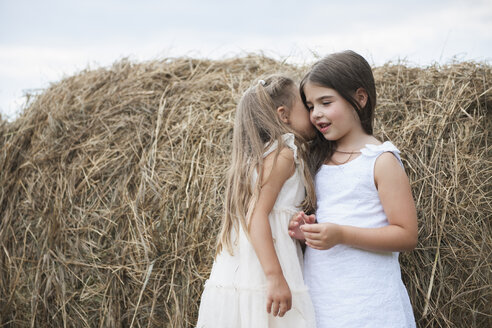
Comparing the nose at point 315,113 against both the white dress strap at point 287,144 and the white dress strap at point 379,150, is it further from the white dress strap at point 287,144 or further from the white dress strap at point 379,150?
the white dress strap at point 379,150

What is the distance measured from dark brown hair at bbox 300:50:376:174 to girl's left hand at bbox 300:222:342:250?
1.30 feet

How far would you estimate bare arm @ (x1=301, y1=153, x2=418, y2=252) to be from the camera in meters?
1.74

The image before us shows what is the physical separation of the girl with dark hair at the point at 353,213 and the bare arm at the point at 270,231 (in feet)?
0.44

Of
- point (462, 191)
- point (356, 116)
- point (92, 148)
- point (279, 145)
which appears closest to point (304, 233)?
point (279, 145)

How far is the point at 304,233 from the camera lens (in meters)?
1.73

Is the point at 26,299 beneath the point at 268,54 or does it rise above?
beneath

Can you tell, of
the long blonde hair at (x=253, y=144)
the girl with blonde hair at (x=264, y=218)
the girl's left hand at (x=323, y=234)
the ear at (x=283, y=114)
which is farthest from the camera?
the ear at (x=283, y=114)

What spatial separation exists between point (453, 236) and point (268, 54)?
184 centimetres

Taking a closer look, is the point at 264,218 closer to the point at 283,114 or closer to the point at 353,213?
the point at 353,213

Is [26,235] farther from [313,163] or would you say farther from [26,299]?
[313,163]

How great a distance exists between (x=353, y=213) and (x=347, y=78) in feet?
1.84

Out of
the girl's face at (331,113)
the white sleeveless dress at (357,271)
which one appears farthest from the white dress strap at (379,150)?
the girl's face at (331,113)

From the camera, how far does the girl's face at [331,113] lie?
193 cm

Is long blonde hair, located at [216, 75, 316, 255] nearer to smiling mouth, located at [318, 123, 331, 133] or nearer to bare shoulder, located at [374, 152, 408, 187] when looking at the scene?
smiling mouth, located at [318, 123, 331, 133]
